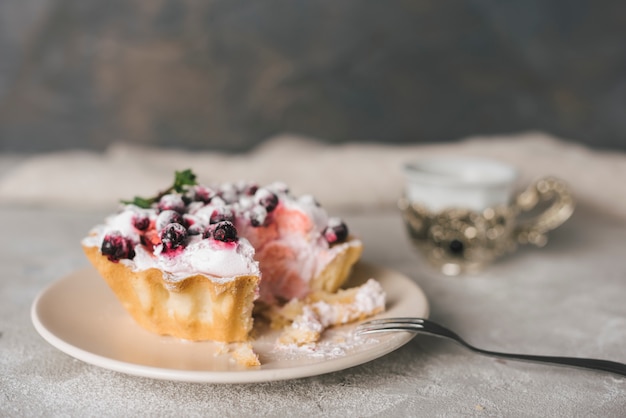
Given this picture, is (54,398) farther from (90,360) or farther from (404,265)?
(404,265)

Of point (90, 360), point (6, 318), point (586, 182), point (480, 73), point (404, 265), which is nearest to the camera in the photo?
point (90, 360)

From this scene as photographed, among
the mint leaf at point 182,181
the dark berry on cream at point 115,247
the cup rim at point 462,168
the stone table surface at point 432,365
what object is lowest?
the stone table surface at point 432,365

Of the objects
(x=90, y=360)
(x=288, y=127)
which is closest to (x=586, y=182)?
(x=288, y=127)

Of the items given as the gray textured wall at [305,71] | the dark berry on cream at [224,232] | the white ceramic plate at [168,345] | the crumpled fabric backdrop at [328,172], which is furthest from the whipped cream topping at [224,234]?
the gray textured wall at [305,71]

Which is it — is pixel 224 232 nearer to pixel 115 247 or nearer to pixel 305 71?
pixel 115 247

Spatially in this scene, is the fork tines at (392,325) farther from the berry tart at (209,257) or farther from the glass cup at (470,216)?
the glass cup at (470,216)

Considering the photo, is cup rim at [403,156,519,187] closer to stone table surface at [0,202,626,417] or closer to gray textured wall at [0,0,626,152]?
stone table surface at [0,202,626,417]
